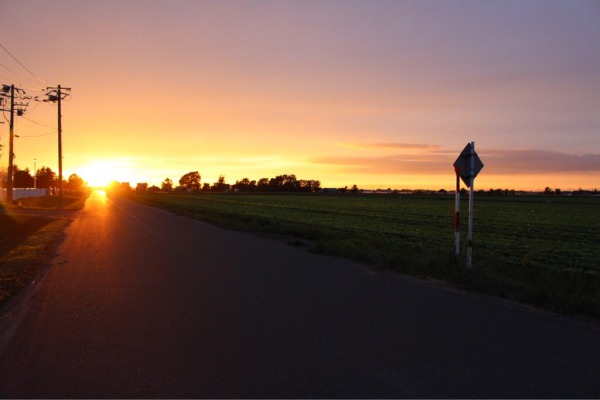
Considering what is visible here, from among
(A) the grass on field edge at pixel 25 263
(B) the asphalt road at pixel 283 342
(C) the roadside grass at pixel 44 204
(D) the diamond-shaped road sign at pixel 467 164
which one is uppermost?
(D) the diamond-shaped road sign at pixel 467 164

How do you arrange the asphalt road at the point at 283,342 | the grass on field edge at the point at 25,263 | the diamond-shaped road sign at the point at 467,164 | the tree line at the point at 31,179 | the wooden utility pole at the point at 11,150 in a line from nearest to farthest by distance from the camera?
the asphalt road at the point at 283,342
the grass on field edge at the point at 25,263
the diamond-shaped road sign at the point at 467,164
the wooden utility pole at the point at 11,150
the tree line at the point at 31,179

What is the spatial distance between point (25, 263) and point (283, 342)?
981 cm

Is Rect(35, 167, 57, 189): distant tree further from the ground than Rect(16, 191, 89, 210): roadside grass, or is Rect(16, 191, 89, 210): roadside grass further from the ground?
Rect(35, 167, 57, 189): distant tree

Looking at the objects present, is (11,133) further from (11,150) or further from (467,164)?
(467,164)

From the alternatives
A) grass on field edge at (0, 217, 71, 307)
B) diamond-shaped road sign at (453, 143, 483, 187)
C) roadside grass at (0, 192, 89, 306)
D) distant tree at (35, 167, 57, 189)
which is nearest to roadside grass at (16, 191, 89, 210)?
roadside grass at (0, 192, 89, 306)

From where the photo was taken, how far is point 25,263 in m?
12.6

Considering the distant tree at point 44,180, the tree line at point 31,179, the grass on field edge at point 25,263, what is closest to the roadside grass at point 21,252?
the grass on field edge at point 25,263

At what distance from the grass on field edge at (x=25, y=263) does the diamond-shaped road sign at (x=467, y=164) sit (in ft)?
32.2

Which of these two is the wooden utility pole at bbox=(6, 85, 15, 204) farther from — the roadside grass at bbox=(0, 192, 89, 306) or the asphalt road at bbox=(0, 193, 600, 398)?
the asphalt road at bbox=(0, 193, 600, 398)

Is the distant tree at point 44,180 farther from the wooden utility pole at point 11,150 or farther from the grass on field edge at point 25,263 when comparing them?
the grass on field edge at point 25,263

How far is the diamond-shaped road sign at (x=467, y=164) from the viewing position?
1156 cm

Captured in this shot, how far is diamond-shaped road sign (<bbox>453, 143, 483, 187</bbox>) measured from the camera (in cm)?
1156

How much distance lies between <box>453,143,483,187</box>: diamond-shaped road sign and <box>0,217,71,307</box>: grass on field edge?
9.82 meters

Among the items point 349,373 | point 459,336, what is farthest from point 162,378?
point 459,336
